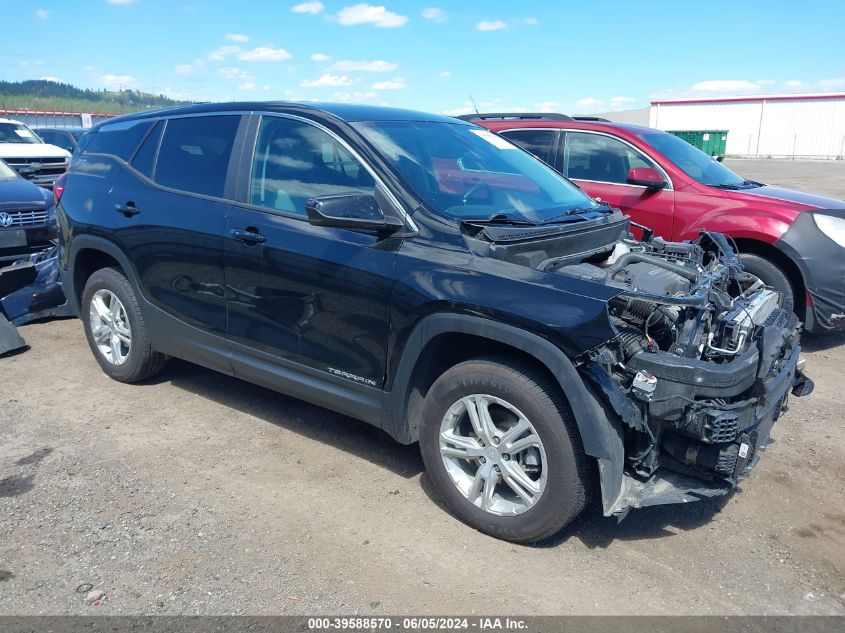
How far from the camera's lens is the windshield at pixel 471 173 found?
3.67 metres

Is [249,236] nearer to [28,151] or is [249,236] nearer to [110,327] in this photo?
[110,327]

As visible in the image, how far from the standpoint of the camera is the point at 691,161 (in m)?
6.88

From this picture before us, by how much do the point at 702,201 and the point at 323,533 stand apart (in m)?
4.71

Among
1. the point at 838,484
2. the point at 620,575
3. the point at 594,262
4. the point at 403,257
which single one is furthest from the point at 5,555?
the point at 838,484

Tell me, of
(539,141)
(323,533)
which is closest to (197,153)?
(323,533)

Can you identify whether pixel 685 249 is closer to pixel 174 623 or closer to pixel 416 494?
pixel 416 494

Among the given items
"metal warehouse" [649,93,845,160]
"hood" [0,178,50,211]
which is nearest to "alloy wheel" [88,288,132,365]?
"hood" [0,178,50,211]

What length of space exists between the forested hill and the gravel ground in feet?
135

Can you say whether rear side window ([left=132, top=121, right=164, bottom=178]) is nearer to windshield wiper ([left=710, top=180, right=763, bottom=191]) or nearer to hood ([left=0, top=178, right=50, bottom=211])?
hood ([left=0, top=178, right=50, bottom=211])

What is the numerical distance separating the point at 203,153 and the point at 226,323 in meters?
1.10

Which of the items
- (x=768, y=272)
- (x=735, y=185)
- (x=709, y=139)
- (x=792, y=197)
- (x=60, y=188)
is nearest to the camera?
(x=60, y=188)

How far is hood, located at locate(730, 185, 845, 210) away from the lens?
6.03 metres

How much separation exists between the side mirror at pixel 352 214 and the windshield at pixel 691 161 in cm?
419

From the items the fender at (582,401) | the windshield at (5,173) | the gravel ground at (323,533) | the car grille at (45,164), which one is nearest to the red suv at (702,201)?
the gravel ground at (323,533)
